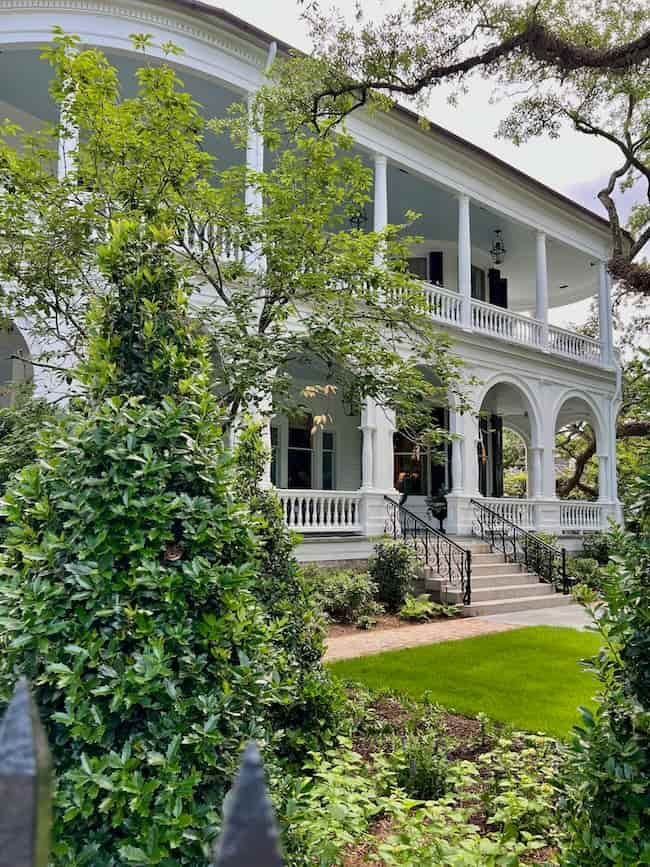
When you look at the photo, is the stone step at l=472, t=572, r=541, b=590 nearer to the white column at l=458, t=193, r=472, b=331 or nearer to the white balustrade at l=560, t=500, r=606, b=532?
the white balustrade at l=560, t=500, r=606, b=532

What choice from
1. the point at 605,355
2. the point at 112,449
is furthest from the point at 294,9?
the point at 605,355

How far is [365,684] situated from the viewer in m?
6.66

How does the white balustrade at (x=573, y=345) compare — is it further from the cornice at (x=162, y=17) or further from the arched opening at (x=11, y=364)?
the arched opening at (x=11, y=364)

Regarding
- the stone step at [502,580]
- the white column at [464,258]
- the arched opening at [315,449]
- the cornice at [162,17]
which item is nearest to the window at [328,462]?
the arched opening at [315,449]

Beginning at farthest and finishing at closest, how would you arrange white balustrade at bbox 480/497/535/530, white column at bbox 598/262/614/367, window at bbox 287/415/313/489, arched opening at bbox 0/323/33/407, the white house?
white column at bbox 598/262/614/367 → window at bbox 287/415/313/489 → white balustrade at bbox 480/497/535/530 → arched opening at bbox 0/323/33/407 → the white house

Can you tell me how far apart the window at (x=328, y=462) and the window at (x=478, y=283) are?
243 inches

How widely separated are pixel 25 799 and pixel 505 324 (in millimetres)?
17405

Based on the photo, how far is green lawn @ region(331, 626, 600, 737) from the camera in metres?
5.94

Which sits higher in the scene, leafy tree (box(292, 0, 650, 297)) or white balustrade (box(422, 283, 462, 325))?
leafy tree (box(292, 0, 650, 297))

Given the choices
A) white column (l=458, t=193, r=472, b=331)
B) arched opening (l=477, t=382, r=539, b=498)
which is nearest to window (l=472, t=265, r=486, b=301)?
arched opening (l=477, t=382, r=539, b=498)

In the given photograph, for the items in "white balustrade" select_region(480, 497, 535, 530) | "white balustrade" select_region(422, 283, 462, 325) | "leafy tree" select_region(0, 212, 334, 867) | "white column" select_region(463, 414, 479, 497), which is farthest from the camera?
"white balustrade" select_region(480, 497, 535, 530)

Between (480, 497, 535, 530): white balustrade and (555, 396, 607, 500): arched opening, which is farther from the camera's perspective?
(555, 396, 607, 500): arched opening

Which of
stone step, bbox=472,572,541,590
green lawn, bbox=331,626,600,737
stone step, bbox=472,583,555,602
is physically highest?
stone step, bbox=472,572,541,590

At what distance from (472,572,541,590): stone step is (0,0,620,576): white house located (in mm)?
1694
